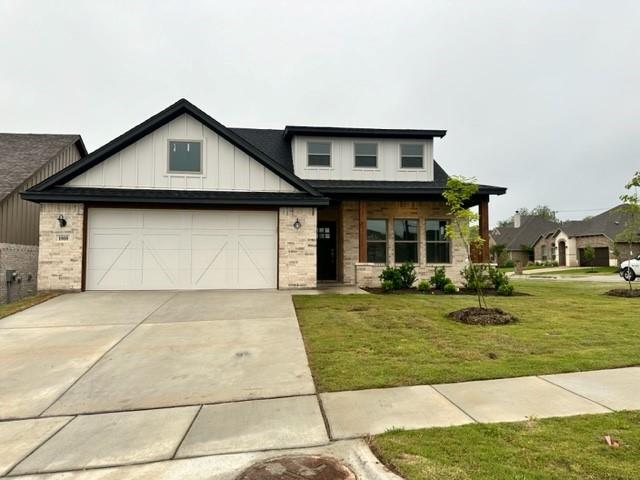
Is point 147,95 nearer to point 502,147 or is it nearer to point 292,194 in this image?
point 292,194

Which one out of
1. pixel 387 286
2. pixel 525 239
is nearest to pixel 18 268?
pixel 387 286

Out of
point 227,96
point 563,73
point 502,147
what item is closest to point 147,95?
point 227,96

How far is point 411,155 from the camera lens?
15711 millimetres

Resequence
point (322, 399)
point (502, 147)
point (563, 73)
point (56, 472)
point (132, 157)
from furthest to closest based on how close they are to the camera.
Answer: point (502, 147) < point (563, 73) < point (132, 157) < point (322, 399) < point (56, 472)

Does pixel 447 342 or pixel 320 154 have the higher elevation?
pixel 320 154

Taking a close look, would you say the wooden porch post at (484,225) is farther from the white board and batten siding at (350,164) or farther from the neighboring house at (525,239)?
the neighboring house at (525,239)

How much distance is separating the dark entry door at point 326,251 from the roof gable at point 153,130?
3.80 m

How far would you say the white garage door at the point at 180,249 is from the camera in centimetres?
1198

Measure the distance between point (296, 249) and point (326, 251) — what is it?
399 cm

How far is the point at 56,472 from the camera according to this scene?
2.81 m

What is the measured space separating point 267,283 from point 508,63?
58.5 ft

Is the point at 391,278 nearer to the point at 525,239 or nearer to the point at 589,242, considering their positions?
the point at 589,242

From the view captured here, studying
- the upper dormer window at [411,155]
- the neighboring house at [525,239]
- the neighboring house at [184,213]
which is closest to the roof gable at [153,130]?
the neighboring house at [184,213]

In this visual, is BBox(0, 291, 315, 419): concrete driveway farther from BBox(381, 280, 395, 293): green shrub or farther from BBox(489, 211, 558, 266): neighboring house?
BBox(489, 211, 558, 266): neighboring house
